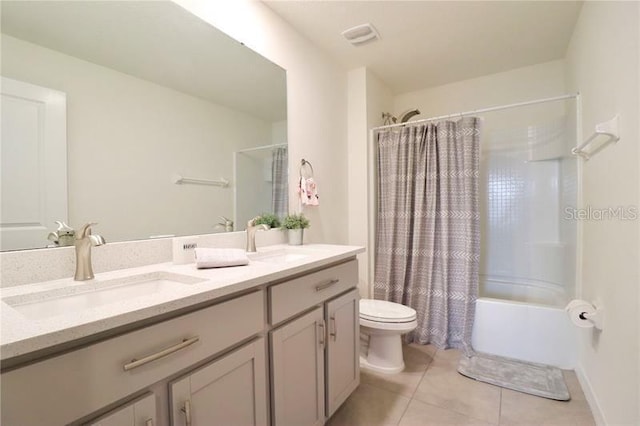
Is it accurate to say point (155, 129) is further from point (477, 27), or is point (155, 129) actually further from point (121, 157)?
point (477, 27)

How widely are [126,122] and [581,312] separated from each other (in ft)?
7.70

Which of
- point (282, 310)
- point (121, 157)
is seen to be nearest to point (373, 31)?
point (121, 157)

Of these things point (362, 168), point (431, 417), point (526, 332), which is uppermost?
point (362, 168)

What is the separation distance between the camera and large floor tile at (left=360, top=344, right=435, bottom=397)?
5.90 feet

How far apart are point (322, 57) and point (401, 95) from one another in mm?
1239

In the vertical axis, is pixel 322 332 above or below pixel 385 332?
above

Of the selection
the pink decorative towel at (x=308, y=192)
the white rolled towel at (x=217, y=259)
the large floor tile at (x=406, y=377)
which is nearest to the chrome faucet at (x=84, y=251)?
the white rolled towel at (x=217, y=259)

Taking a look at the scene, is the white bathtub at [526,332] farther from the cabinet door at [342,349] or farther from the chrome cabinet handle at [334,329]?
the chrome cabinet handle at [334,329]

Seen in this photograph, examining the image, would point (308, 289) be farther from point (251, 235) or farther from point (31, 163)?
point (31, 163)

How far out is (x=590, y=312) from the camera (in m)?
1.54

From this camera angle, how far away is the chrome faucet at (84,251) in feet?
3.15

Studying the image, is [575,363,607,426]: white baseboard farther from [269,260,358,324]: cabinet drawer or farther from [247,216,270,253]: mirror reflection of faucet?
[247,216,270,253]: mirror reflection of faucet

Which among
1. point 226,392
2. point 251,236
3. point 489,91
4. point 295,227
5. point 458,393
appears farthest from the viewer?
point 489,91

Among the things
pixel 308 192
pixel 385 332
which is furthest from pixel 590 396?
pixel 308 192
